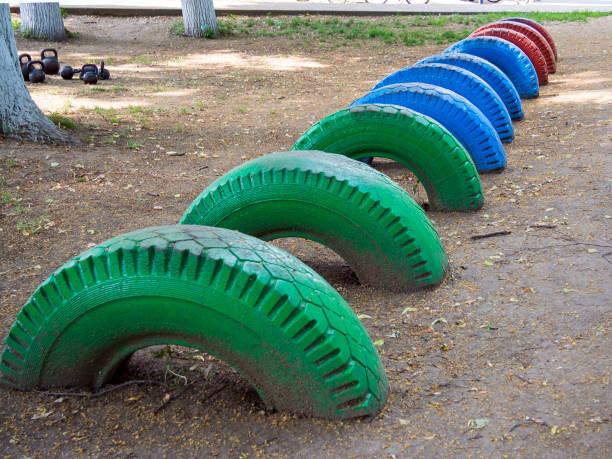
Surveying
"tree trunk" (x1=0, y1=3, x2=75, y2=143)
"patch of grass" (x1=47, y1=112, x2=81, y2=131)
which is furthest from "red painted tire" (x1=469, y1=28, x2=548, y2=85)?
"tree trunk" (x1=0, y1=3, x2=75, y2=143)

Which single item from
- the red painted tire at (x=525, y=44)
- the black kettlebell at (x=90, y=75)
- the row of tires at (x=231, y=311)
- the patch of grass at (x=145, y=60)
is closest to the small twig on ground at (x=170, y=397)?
the row of tires at (x=231, y=311)

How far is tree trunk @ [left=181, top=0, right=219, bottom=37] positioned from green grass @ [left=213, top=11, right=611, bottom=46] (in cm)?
46

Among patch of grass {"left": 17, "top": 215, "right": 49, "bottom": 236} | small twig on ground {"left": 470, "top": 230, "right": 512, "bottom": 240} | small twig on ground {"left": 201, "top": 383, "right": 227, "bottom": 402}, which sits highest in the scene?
small twig on ground {"left": 201, "top": 383, "right": 227, "bottom": 402}

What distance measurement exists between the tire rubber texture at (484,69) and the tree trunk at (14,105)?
3882 mm

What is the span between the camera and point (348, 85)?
32.6ft

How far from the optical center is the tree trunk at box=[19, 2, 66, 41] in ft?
44.7

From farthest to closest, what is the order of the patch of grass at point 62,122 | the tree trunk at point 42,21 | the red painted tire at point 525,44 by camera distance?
the tree trunk at point 42,21 → the red painted tire at point 525,44 → the patch of grass at point 62,122

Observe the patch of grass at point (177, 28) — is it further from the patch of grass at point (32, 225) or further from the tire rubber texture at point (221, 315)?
the tire rubber texture at point (221, 315)

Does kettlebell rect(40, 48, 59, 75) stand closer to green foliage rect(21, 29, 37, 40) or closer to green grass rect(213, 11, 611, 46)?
green foliage rect(21, 29, 37, 40)

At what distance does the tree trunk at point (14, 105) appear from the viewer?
6.44m

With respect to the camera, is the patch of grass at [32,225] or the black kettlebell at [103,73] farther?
the black kettlebell at [103,73]

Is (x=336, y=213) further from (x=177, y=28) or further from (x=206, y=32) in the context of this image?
(x=177, y=28)

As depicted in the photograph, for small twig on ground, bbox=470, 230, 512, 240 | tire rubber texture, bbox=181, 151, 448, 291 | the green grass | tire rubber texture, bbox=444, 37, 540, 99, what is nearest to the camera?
tire rubber texture, bbox=181, 151, 448, 291

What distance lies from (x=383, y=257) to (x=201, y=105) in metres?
5.82
